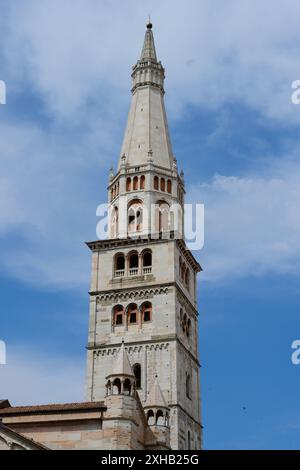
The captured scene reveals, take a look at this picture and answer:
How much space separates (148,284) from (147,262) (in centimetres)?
230

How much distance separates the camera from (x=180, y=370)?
57.1m

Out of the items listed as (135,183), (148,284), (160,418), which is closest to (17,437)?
(160,418)

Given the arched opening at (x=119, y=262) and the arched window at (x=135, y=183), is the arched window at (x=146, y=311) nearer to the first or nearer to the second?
the arched opening at (x=119, y=262)

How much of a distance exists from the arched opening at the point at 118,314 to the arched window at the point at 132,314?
56 cm

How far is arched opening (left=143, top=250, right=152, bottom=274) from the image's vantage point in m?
61.1

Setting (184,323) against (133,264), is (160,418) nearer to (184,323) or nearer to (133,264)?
(184,323)

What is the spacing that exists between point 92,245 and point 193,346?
11103 mm

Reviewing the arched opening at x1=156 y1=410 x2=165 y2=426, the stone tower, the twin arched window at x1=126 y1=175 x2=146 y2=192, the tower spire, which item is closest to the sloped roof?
the arched opening at x1=156 y1=410 x2=165 y2=426

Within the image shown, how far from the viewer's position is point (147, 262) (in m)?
61.8

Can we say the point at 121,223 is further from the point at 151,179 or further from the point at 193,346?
the point at 193,346

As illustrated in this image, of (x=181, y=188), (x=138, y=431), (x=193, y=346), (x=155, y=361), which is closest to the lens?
(x=138, y=431)
